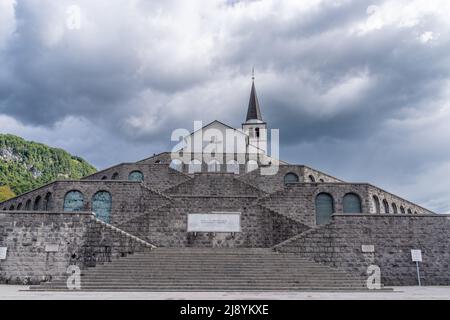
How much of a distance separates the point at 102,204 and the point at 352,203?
16223 millimetres

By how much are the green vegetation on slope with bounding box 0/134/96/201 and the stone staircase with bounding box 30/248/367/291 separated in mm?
83974

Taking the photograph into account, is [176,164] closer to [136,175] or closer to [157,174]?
[136,175]

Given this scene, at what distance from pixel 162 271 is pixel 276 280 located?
159 inches

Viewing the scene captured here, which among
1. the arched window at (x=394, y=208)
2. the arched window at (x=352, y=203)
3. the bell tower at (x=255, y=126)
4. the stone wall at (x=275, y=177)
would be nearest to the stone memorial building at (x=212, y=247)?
the arched window at (x=352, y=203)

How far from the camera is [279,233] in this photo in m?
20.4

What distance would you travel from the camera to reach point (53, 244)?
17375 mm

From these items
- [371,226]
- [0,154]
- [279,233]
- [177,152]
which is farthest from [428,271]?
[0,154]

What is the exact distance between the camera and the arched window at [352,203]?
27328 millimetres

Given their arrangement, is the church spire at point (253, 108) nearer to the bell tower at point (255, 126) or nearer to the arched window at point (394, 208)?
the bell tower at point (255, 126)

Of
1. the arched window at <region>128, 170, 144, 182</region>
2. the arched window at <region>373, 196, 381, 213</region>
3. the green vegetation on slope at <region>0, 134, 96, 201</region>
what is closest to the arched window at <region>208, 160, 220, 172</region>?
the arched window at <region>128, 170, 144, 182</region>

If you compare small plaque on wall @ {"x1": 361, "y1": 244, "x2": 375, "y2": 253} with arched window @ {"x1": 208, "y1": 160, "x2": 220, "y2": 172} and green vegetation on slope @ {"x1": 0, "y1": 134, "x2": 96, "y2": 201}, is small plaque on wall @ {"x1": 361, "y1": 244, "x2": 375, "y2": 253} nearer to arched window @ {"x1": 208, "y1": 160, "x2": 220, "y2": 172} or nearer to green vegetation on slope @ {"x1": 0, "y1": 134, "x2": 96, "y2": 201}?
arched window @ {"x1": 208, "y1": 160, "x2": 220, "y2": 172}

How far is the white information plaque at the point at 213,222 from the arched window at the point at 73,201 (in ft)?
30.7
